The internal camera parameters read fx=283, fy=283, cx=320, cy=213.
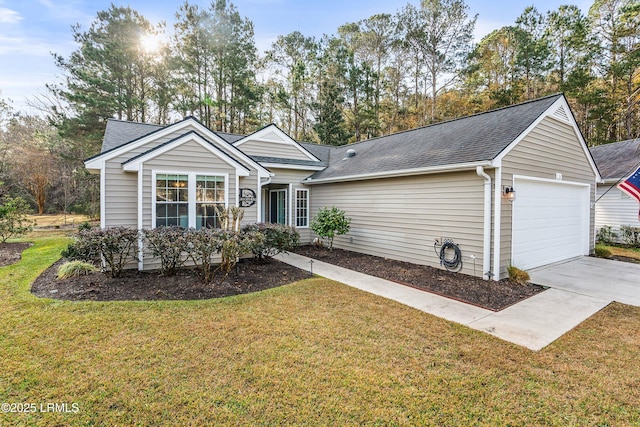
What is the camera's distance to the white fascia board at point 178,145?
6.75m

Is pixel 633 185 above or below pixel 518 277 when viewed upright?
above

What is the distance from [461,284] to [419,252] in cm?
180

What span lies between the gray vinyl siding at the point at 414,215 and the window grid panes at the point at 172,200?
537cm

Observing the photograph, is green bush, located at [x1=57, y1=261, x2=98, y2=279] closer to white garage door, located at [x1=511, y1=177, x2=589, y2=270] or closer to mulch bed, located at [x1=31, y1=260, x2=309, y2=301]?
mulch bed, located at [x1=31, y1=260, x2=309, y2=301]

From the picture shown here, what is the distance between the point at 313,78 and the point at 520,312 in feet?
79.8

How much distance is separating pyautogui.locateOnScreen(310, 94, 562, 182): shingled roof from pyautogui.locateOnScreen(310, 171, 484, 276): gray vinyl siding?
1.41 ft

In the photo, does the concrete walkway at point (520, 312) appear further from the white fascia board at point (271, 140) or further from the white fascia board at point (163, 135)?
the white fascia board at point (271, 140)

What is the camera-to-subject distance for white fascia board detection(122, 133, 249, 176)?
675cm

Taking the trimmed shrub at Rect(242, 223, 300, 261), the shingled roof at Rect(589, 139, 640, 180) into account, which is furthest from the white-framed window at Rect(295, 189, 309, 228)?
the shingled roof at Rect(589, 139, 640, 180)

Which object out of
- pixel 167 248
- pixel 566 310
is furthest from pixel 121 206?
pixel 566 310

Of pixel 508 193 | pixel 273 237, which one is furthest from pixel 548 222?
pixel 273 237

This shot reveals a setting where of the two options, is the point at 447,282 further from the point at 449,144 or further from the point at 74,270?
the point at 74,270

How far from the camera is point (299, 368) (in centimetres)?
312

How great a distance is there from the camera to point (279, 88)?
2459cm
